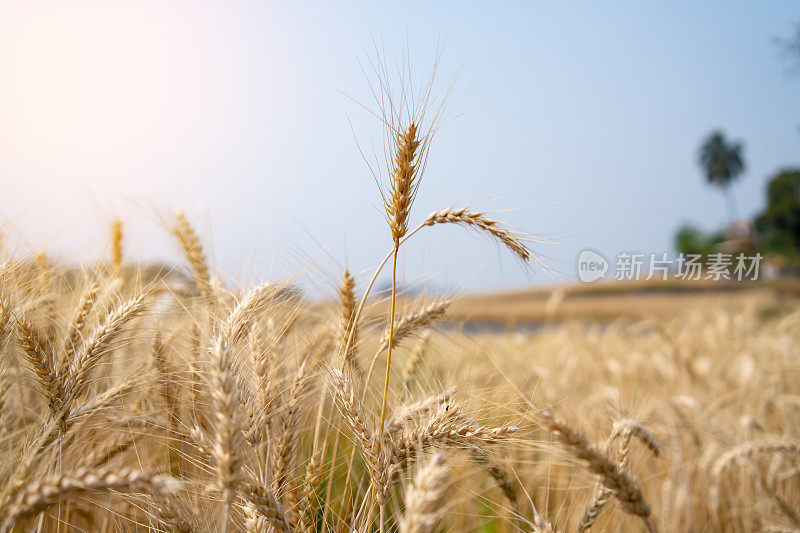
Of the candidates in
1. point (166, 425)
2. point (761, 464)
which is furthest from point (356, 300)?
point (761, 464)

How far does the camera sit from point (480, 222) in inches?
46.0

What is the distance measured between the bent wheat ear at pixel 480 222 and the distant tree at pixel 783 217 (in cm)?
4937

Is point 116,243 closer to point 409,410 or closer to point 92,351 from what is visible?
point 92,351

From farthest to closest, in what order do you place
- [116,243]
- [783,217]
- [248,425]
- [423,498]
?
[783,217] < [116,243] < [248,425] < [423,498]

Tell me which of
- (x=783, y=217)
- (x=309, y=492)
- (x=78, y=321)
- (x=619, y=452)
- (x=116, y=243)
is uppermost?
(x=783, y=217)

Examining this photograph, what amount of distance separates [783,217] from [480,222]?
53.0m

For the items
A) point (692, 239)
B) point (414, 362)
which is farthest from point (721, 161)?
point (414, 362)

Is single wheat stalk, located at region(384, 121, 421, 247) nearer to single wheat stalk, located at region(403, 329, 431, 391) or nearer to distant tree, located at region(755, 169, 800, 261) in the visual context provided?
single wheat stalk, located at region(403, 329, 431, 391)

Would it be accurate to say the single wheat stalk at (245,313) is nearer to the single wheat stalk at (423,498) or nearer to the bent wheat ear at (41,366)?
the bent wheat ear at (41,366)

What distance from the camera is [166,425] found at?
51.6 inches

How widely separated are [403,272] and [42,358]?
1028 mm

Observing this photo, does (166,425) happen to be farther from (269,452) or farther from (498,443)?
(498,443)

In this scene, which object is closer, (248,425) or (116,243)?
(248,425)

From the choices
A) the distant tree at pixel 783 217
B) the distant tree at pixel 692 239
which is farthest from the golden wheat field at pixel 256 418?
the distant tree at pixel 692 239
